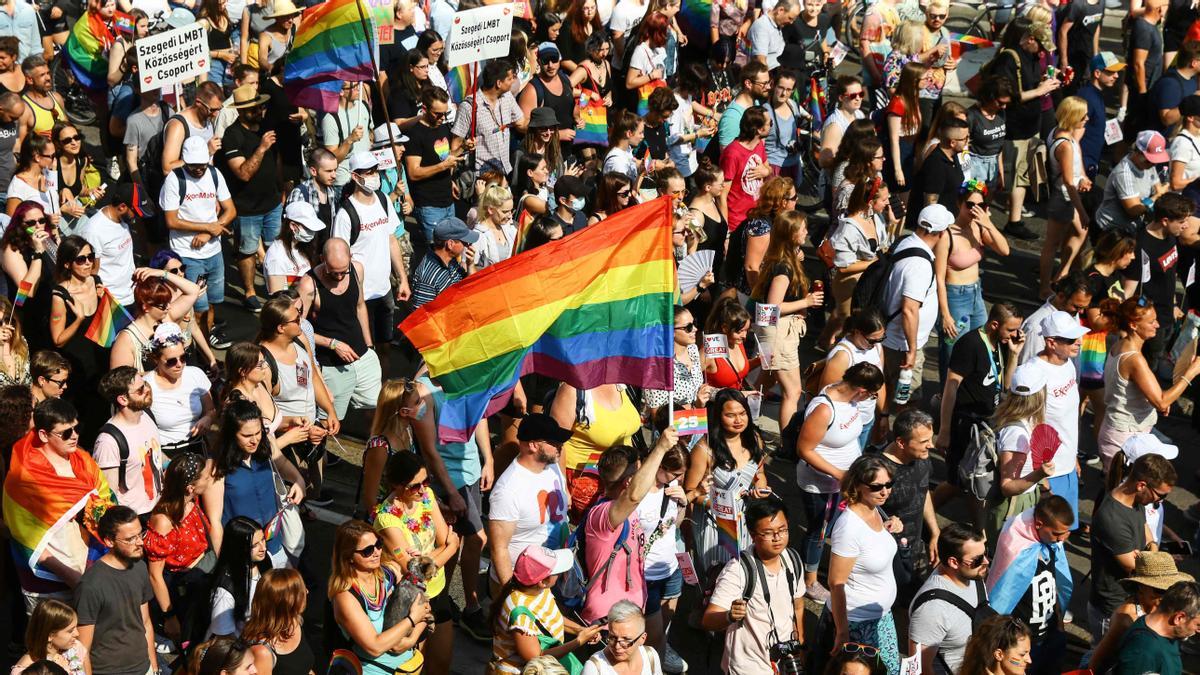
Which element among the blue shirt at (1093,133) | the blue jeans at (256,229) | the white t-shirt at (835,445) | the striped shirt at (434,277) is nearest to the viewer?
the white t-shirt at (835,445)

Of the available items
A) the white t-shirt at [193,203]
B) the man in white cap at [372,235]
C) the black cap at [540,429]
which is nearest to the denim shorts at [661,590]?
the black cap at [540,429]

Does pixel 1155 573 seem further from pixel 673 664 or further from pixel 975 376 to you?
pixel 673 664

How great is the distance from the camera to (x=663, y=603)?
313 inches

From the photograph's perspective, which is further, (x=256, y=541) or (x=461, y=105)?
(x=461, y=105)

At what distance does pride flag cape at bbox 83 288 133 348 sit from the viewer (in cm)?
884

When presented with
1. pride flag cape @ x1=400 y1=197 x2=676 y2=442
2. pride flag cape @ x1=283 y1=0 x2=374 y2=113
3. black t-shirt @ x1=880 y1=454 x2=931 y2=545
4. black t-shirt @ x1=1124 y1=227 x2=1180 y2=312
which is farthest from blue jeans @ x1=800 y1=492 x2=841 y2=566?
pride flag cape @ x1=283 y1=0 x2=374 y2=113

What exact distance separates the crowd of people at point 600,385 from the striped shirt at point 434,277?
0.11ft

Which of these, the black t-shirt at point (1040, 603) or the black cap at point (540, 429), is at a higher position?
the black cap at point (540, 429)

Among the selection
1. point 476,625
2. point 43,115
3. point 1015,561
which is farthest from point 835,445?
point 43,115

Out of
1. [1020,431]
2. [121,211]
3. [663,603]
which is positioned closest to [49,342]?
[121,211]

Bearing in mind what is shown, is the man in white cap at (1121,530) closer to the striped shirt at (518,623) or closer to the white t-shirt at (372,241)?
the striped shirt at (518,623)

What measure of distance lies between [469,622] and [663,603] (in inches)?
42.8

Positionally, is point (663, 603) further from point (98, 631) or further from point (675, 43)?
point (675, 43)

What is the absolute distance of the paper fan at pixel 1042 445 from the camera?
28.0 ft
